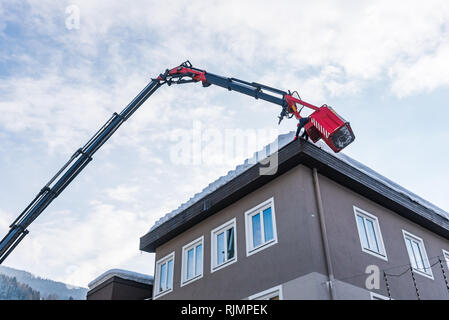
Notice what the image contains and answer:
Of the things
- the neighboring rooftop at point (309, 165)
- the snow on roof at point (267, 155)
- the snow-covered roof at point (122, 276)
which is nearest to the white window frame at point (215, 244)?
the neighboring rooftop at point (309, 165)

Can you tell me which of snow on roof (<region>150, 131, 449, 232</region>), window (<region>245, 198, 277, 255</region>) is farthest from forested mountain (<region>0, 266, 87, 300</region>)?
window (<region>245, 198, 277, 255</region>)

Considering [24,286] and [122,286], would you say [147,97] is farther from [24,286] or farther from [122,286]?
[24,286]

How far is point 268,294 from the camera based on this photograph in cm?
1361

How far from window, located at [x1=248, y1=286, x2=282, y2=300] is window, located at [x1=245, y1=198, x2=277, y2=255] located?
150 centimetres

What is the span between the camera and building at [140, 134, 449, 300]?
13.4m

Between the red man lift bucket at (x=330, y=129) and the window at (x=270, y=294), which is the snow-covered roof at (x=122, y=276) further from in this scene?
the red man lift bucket at (x=330, y=129)

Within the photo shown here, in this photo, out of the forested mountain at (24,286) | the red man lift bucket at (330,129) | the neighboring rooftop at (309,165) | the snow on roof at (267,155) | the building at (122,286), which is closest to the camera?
the red man lift bucket at (330,129)

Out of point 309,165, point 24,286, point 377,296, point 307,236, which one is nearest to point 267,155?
point 309,165

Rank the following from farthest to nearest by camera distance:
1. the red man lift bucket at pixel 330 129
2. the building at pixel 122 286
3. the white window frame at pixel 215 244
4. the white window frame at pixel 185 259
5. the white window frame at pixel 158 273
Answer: the building at pixel 122 286, the white window frame at pixel 158 273, the white window frame at pixel 185 259, the white window frame at pixel 215 244, the red man lift bucket at pixel 330 129

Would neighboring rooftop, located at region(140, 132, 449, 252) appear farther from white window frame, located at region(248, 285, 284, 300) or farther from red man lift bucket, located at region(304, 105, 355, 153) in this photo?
white window frame, located at region(248, 285, 284, 300)

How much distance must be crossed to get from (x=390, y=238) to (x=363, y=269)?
2.61m

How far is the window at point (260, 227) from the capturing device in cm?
1473

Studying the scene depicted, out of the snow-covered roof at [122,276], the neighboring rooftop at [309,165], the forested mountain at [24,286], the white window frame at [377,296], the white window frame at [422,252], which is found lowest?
the white window frame at [377,296]
